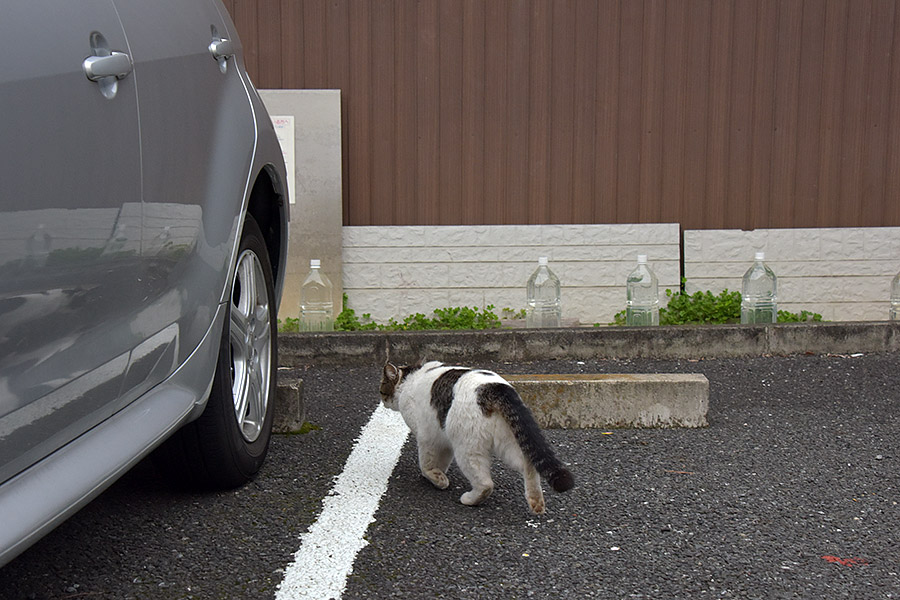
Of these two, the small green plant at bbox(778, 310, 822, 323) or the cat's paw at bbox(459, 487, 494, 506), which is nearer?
the cat's paw at bbox(459, 487, 494, 506)

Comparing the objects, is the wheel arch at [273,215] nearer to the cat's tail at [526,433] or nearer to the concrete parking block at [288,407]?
the concrete parking block at [288,407]

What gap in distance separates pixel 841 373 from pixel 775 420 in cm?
135

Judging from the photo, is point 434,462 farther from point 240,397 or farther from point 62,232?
point 62,232

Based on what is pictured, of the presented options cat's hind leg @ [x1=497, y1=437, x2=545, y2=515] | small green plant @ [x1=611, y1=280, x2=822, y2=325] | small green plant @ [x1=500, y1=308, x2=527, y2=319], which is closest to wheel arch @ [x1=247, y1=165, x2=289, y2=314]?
cat's hind leg @ [x1=497, y1=437, x2=545, y2=515]

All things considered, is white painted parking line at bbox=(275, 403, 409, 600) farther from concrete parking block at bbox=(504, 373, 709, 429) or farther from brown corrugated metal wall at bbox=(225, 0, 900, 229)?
brown corrugated metal wall at bbox=(225, 0, 900, 229)

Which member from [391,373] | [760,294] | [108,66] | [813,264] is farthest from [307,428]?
[813,264]

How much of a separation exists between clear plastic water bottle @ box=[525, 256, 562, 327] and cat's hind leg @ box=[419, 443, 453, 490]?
13.2ft

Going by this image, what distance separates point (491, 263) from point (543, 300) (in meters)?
0.54

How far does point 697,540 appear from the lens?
2.78 metres

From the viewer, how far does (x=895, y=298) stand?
752 cm

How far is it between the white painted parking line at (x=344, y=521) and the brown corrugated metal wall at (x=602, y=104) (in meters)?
→ 3.78

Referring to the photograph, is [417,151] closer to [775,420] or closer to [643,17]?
[643,17]

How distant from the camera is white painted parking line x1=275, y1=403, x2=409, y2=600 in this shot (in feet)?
7.95

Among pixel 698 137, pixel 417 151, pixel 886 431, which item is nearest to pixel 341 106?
pixel 417 151
